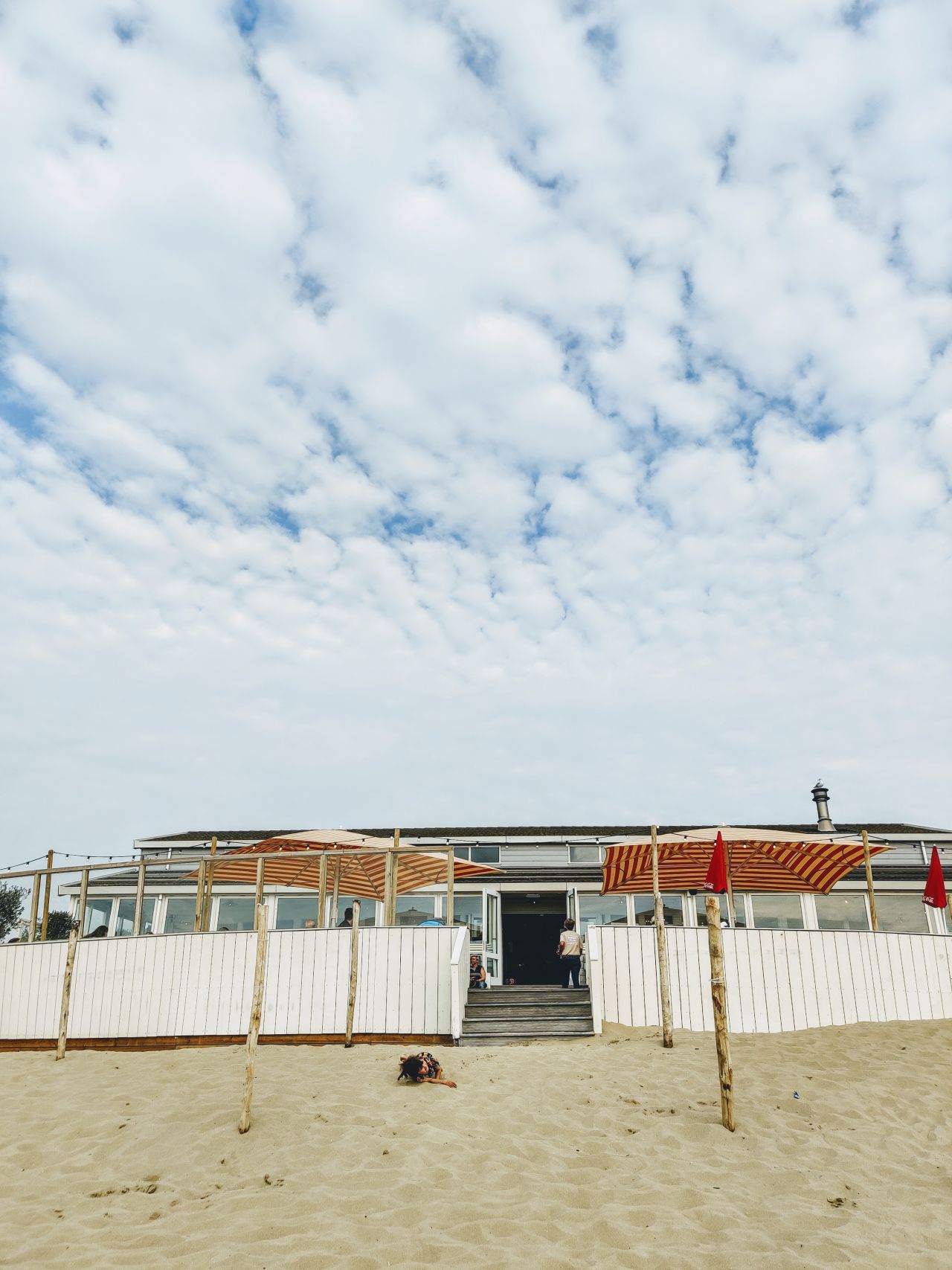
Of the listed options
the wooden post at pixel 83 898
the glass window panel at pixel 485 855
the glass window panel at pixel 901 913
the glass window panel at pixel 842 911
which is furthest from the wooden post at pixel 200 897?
the glass window panel at pixel 901 913

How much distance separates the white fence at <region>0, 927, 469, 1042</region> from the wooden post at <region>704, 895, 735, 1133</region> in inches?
181

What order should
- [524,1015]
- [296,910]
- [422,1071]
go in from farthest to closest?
[296,910] < [524,1015] < [422,1071]

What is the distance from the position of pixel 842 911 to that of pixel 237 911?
46.4 feet

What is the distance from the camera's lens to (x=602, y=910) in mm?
19922

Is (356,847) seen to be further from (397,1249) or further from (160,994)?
(397,1249)

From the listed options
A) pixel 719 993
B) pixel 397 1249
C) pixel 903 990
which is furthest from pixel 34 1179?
pixel 903 990

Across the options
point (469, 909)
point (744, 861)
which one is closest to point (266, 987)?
point (469, 909)

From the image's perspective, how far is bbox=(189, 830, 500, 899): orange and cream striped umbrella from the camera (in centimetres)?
1439

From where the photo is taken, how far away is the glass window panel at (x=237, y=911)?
19797 mm

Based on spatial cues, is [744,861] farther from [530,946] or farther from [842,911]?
[530,946]

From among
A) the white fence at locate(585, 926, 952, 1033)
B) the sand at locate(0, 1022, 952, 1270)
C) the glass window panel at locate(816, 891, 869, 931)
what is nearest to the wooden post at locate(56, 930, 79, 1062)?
the sand at locate(0, 1022, 952, 1270)

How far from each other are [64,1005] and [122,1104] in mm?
4128

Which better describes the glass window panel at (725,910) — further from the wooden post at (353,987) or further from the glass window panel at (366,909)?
the wooden post at (353,987)

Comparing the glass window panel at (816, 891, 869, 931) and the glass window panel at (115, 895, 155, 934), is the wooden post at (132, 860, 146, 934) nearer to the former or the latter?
the glass window panel at (115, 895, 155, 934)
